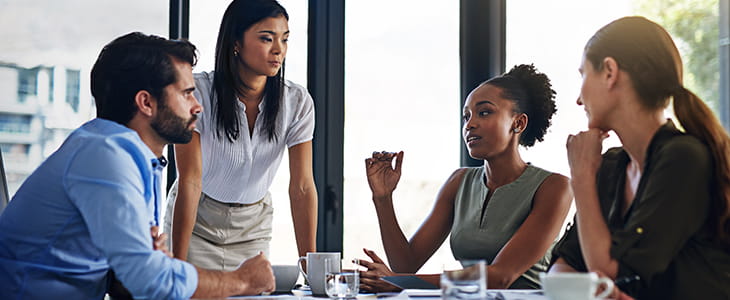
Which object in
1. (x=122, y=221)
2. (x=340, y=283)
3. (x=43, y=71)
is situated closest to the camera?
(x=122, y=221)

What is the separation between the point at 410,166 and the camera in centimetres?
324

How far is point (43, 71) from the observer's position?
2980 mm

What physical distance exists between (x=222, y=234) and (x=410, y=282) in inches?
29.6

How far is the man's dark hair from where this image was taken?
179 centimetres

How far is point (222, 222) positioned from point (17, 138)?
1112 mm

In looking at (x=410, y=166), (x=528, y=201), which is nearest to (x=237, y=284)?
(x=528, y=201)

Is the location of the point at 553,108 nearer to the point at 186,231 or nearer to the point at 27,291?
the point at 186,231

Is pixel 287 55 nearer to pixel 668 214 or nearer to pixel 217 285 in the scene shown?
pixel 217 285

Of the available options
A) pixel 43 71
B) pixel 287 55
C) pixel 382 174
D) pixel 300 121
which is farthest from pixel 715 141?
pixel 43 71

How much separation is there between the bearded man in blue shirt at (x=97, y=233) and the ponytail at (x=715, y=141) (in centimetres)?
95

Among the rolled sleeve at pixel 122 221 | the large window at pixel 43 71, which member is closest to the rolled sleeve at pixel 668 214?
the rolled sleeve at pixel 122 221

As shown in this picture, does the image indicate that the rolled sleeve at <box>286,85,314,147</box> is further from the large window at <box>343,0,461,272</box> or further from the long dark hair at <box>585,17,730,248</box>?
the long dark hair at <box>585,17,730,248</box>

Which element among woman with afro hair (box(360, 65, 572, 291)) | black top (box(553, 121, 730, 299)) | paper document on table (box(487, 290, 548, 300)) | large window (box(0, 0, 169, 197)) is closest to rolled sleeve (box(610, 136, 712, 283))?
black top (box(553, 121, 730, 299))

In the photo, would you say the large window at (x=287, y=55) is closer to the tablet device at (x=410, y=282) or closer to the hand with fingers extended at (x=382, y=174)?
the hand with fingers extended at (x=382, y=174)
